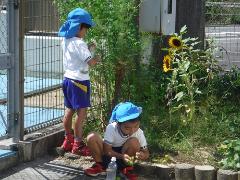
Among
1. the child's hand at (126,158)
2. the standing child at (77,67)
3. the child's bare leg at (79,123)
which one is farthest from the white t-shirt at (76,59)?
the child's hand at (126,158)

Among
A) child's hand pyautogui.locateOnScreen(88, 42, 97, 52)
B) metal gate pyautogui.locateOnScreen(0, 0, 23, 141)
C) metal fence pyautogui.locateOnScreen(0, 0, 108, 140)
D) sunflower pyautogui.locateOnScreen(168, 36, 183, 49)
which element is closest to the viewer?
metal gate pyautogui.locateOnScreen(0, 0, 23, 141)

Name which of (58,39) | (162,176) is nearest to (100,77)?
(58,39)

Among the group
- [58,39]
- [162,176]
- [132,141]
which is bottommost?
[162,176]

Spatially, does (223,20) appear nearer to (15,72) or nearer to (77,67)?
(77,67)

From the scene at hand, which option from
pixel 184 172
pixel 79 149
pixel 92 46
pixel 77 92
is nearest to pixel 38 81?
pixel 92 46

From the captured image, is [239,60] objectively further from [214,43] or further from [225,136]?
[225,136]

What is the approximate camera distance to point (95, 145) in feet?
18.2

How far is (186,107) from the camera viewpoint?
6.39 metres

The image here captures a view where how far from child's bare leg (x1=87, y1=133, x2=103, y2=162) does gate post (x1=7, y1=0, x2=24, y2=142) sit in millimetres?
794

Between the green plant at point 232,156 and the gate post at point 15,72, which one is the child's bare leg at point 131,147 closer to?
the green plant at point 232,156

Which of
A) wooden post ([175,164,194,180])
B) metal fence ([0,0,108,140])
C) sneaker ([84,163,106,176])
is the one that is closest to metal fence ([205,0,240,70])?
metal fence ([0,0,108,140])

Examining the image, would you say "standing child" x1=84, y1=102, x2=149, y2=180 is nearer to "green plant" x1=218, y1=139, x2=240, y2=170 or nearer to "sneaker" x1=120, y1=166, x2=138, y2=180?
"sneaker" x1=120, y1=166, x2=138, y2=180

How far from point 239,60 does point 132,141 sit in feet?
13.9

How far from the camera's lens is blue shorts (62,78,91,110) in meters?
5.90
